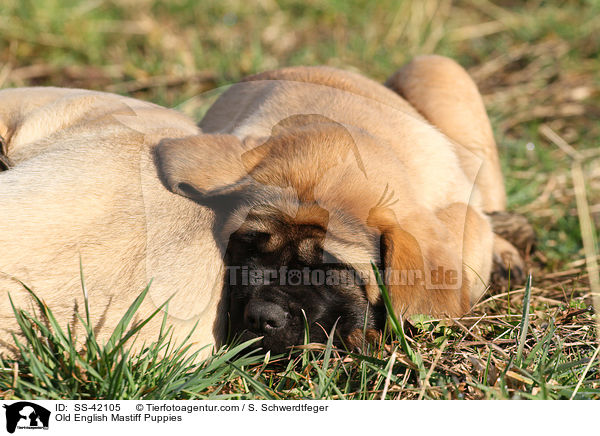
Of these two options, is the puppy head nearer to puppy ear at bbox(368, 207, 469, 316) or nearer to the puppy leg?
puppy ear at bbox(368, 207, 469, 316)

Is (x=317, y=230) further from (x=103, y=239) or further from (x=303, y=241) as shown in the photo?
(x=103, y=239)

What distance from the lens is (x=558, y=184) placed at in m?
5.92

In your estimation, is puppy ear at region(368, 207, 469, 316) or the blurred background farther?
the blurred background

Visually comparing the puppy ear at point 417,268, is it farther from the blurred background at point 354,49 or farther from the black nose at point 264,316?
the blurred background at point 354,49

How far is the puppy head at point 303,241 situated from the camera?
3.17 metres

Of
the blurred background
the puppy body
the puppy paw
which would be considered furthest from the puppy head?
the blurred background

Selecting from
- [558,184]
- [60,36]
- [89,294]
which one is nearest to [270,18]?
[60,36]

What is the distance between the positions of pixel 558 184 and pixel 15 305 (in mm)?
4668

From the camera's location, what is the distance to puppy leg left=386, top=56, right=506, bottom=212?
4.95 meters

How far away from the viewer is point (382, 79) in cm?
726
